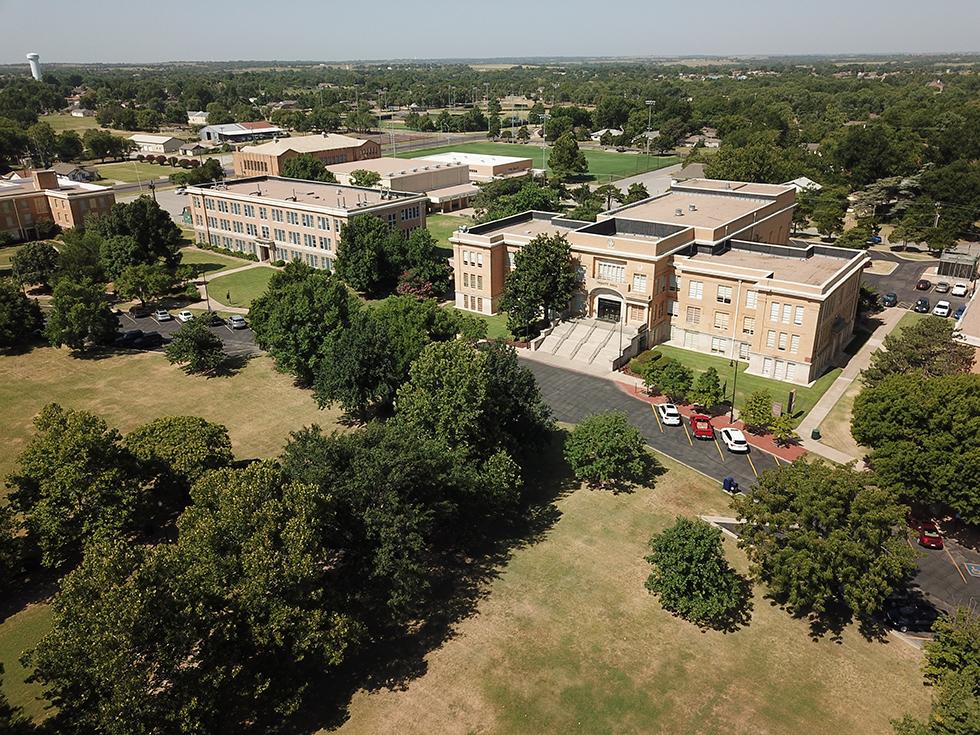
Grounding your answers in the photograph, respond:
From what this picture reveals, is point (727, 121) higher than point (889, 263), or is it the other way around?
point (727, 121)

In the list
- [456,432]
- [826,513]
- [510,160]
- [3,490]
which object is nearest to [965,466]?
[826,513]

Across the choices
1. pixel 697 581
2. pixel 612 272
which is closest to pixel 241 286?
pixel 612 272

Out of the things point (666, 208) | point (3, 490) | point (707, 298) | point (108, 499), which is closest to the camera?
point (108, 499)

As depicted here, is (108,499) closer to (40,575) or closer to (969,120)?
(40,575)

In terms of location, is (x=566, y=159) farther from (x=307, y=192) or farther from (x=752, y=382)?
(x=752, y=382)

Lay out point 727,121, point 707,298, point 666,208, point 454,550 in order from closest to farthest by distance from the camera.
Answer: point 454,550
point 707,298
point 666,208
point 727,121

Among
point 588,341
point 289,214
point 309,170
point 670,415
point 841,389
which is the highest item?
point 309,170
